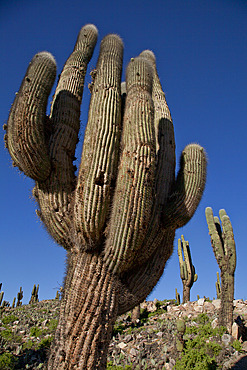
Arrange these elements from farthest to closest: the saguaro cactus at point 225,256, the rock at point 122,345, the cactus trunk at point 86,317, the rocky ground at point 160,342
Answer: the rock at point 122,345 → the saguaro cactus at point 225,256 → the rocky ground at point 160,342 → the cactus trunk at point 86,317

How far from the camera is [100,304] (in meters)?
3.33

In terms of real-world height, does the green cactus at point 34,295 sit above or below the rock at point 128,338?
above

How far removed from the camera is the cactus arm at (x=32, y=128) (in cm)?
377

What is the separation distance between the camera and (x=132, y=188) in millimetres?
3688

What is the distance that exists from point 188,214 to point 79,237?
66.9 inches

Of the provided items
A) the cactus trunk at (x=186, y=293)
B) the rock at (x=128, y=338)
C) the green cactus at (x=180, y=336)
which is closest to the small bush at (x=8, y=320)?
the rock at (x=128, y=338)

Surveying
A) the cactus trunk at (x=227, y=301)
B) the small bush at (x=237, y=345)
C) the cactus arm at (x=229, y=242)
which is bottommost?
the small bush at (x=237, y=345)

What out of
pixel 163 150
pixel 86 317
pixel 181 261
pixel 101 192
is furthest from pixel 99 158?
pixel 181 261

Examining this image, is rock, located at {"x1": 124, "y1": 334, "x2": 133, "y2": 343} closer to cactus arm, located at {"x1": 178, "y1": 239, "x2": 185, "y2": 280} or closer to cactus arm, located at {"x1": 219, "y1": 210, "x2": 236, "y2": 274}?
cactus arm, located at {"x1": 219, "y1": 210, "x2": 236, "y2": 274}

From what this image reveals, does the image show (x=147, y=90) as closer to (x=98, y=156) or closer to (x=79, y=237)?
(x=98, y=156)

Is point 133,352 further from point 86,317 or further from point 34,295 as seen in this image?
point 34,295

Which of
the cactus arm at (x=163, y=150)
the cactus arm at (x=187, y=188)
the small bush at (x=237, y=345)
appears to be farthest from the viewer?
the small bush at (x=237, y=345)

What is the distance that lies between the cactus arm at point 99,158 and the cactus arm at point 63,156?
10.7 inches

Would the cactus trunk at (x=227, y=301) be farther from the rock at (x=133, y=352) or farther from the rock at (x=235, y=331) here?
the rock at (x=133, y=352)
